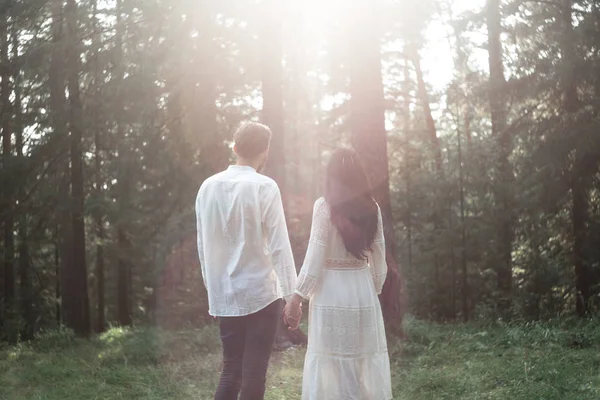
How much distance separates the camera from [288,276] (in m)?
4.32

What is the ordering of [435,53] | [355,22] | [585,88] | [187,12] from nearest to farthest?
1. [355,22]
2. [187,12]
3. [585,88]
4. [435,53]

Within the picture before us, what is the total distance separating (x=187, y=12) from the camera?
34.6 ft

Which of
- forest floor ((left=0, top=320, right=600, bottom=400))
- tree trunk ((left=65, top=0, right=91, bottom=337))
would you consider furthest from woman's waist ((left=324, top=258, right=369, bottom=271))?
tree trunk ((left=65, top=0, right=91, bottom=337))

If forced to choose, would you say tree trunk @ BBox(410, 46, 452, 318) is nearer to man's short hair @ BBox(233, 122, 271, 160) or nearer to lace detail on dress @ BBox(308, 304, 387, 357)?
lace detail on dress @ BBox(308, 304, 387, 357)

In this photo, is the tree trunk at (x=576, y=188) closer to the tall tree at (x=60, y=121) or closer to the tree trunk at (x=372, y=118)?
the tree trunk at (x=372, y=118)

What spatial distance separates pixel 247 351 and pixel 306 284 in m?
0.61

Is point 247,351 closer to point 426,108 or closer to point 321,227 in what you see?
point 321,227

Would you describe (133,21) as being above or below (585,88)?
above

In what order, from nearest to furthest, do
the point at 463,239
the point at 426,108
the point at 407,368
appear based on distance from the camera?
1. the point at 407,368
2. the point at 463,239
3. the point at 426,108

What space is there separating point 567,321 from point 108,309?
28508 mm

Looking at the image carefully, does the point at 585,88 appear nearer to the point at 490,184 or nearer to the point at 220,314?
the point at 490,184

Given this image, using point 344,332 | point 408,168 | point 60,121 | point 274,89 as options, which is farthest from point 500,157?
point 344,332

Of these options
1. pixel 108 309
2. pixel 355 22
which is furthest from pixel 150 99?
pixel 108 309

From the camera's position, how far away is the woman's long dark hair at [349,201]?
464 cm
